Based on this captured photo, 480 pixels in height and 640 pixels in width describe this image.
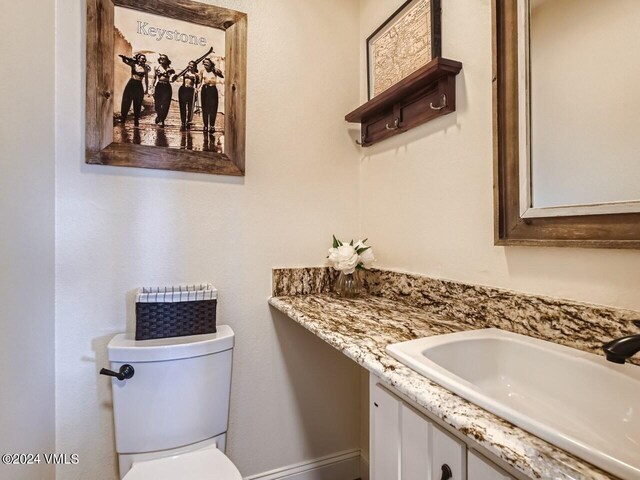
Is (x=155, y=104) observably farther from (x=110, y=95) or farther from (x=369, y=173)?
(x=369, y=173)

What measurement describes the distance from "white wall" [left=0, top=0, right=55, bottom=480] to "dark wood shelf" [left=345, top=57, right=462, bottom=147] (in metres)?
1.18

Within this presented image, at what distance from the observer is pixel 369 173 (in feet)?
5.47

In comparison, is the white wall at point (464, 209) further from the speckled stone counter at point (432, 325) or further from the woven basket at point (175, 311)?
the woven basket at point (175, 311)

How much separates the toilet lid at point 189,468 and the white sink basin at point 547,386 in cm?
74

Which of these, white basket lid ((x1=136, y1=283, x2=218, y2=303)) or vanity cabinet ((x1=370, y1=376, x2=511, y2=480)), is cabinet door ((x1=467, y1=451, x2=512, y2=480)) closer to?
vanity cabinet ((x1=370, y1=376, x2=511, y2=480))

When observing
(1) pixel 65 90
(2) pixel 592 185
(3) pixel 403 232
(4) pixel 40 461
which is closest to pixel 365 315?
(3) pixel 403 232

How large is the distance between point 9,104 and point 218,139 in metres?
0.68

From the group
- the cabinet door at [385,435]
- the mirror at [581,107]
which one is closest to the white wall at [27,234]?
the cabinet door at [385,435]

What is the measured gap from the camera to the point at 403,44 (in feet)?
4.57

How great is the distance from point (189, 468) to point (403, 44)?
5.84 ft

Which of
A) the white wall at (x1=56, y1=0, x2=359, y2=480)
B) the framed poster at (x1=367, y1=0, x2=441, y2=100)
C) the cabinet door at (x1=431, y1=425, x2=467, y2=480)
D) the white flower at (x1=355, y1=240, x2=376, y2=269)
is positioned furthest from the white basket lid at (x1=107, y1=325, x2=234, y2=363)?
the framed poster at (x1=367, y1=0, x2=441, y2=100)

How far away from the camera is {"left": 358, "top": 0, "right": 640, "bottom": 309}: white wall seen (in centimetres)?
80

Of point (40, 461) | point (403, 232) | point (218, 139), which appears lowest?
point (40, 461)

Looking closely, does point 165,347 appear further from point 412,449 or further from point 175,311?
point 412,449
